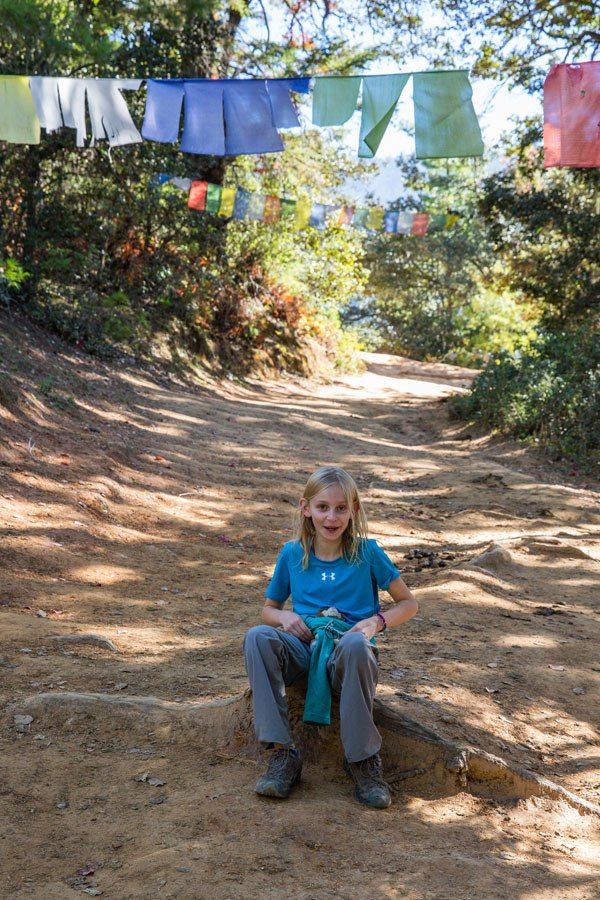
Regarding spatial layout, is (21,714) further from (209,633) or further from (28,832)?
(209,633)

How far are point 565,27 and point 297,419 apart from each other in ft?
22.8

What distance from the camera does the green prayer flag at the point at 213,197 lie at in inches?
613

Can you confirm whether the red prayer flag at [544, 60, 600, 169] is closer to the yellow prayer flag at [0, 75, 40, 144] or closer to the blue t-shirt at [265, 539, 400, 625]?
the yellow prayer flag at [0, 75, 40, 144]

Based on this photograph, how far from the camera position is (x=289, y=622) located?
3141mm

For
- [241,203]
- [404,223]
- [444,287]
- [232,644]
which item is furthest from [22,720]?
[444,287]

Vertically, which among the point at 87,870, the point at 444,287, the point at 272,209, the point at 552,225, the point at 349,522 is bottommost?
the point at 87,870

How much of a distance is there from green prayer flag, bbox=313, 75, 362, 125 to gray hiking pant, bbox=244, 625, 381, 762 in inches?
222

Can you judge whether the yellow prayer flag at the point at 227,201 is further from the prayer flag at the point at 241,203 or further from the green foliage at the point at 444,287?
the green foliage at the point at 444,287

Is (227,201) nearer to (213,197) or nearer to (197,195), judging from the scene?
(213,197)

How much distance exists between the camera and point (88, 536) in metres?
6.68

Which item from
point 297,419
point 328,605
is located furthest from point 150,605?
point 297,419

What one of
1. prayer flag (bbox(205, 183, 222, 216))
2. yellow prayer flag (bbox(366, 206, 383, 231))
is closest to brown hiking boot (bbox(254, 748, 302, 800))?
prayer flag (bbox(205, 183, 222, 216))

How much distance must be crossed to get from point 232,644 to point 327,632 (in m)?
1.74

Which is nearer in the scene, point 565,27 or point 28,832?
point 28,832
